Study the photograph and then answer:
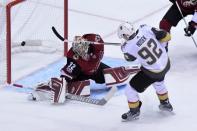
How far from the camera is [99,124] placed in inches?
124

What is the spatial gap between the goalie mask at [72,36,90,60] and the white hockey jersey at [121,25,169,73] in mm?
412

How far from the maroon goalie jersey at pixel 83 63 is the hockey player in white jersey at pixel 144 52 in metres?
0.44

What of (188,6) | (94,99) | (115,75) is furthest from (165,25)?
(94,99)

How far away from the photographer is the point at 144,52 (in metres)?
3.06

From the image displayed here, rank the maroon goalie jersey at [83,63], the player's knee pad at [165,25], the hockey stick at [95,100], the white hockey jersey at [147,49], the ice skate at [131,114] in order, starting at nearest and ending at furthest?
the white hockey jersey at [147,49], the ice skate at [131,114], the hockey stick at [95,100], the maroon goalie jersey at [83,63], the player's knee pad at [165,25]

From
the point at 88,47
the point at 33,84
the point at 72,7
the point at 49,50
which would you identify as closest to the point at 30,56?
the point at 49,50

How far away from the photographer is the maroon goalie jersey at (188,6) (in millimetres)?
3996

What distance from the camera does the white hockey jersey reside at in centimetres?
306

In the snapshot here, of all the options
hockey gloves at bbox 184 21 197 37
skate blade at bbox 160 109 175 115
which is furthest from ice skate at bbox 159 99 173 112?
hockey gloves at bbox 184 21 197 37

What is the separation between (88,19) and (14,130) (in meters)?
2.05

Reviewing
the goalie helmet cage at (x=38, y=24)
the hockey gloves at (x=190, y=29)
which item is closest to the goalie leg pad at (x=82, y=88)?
the goalie helmet cage at (x=38, y=24)

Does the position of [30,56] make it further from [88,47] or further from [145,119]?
[145,119]

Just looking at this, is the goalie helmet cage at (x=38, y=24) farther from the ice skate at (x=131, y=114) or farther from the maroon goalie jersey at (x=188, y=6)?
the ice skate at (x=131, y=114)

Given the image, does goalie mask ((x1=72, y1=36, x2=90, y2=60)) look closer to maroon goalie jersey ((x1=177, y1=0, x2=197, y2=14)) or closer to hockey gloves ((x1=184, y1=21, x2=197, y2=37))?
hockey gloves ((x1=184, y1=21, x2=197, y2=37))
